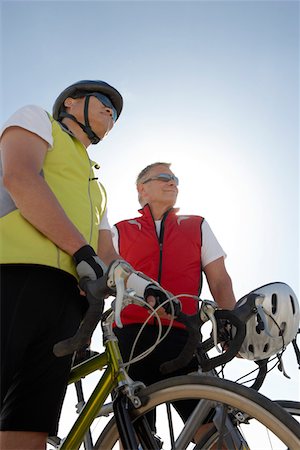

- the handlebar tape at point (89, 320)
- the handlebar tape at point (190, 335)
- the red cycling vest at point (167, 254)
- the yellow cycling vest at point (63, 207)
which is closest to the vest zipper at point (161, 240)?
the red cycling vest at point (167, 254)

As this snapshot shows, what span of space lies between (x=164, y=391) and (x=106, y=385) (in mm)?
254

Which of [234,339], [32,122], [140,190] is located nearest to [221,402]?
[234,339]

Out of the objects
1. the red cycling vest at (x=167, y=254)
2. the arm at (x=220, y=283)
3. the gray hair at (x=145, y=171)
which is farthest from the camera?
the gray hair at (x=145, y=171)

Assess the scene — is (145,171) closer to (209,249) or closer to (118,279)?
(209,249)

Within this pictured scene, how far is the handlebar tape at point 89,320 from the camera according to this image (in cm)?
196

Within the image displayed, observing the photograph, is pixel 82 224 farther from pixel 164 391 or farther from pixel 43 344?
pixel 164 391

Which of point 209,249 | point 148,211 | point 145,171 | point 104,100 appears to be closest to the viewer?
point 104,100

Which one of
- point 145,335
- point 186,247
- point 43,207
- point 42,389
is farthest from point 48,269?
point 186,247

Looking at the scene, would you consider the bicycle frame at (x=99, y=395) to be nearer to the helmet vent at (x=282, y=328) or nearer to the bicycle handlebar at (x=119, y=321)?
the bicycle handlebar at (x=119, y=321)

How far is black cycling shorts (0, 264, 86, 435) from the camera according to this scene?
6.40 feet

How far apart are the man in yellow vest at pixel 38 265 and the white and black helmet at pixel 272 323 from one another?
29.3 inches

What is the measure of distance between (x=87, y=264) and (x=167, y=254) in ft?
4.66

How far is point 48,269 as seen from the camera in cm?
209

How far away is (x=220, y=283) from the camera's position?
11.3ft
